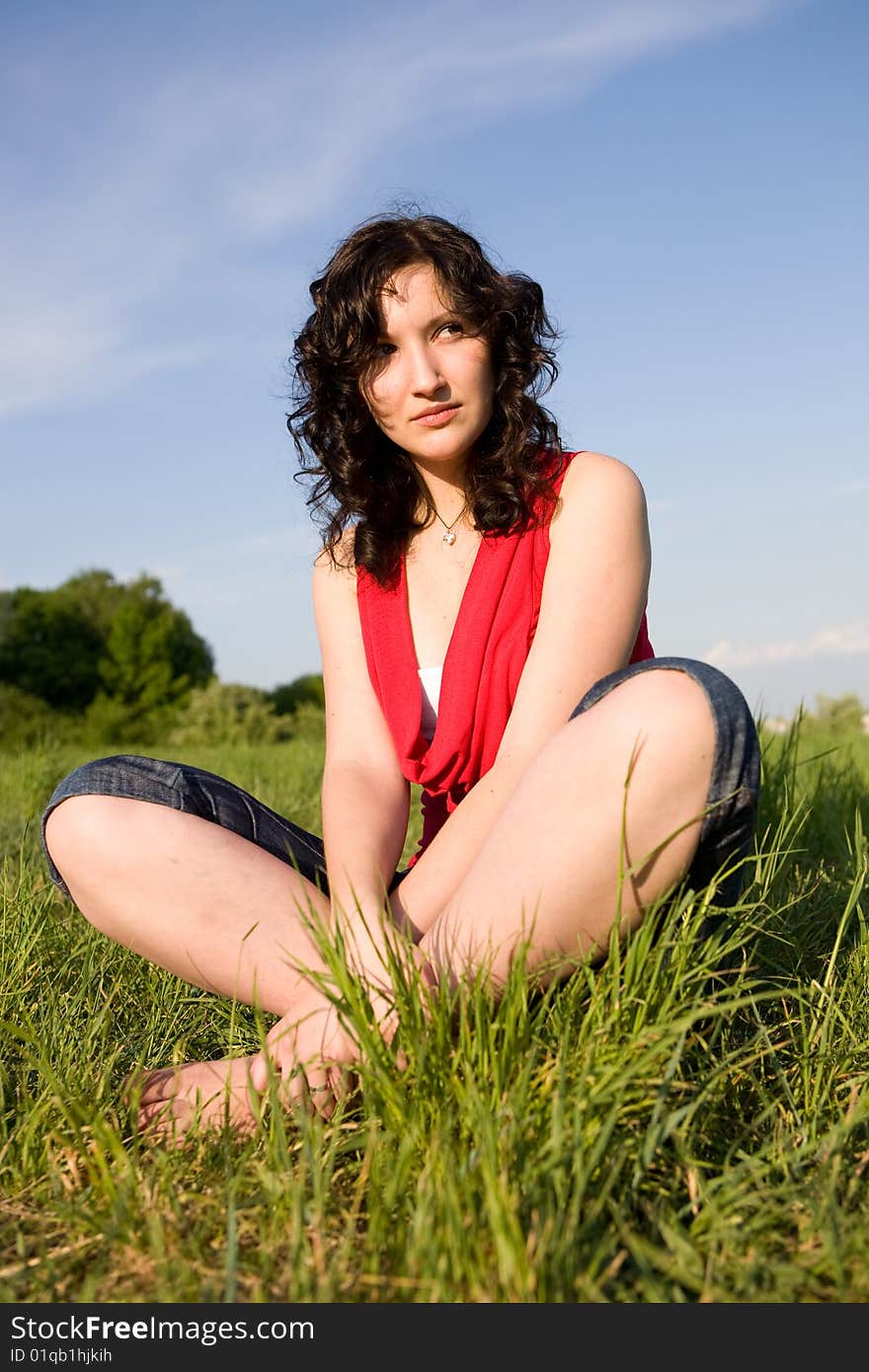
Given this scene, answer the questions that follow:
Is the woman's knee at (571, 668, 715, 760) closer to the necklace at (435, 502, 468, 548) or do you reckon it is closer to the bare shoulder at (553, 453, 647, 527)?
the bare shoulder at (553, 453, 647, 527)

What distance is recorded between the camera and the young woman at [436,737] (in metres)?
1.53

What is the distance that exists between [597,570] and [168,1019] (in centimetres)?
117

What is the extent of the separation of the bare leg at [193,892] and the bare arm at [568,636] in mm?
212

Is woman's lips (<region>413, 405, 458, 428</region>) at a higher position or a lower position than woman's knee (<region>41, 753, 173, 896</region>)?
higher

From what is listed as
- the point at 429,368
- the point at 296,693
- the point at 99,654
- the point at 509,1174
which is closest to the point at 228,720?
the point at 296,693

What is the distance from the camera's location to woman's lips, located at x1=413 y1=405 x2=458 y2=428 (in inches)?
86.1

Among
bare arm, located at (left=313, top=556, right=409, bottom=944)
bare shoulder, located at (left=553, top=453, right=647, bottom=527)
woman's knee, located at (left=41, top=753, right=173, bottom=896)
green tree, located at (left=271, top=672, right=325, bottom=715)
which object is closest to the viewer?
bare arm, located at (left=313, top=556, right=409, bottom=944)

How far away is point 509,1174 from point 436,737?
1.09 metres

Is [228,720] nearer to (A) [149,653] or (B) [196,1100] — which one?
(B) [196,1100]

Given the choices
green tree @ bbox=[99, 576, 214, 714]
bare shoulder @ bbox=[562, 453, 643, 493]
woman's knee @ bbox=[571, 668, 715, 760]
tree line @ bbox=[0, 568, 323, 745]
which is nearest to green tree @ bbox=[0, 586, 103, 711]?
tree line @ bbox=[0, 568, 323, 745]

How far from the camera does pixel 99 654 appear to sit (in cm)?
3272

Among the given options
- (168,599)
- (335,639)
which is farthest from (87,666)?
(335,639)

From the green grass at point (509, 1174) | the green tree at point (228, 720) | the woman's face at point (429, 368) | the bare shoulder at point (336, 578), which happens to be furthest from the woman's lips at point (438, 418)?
the green tree at point (228, 720)

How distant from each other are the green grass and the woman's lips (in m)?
1.07
